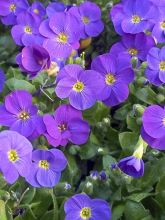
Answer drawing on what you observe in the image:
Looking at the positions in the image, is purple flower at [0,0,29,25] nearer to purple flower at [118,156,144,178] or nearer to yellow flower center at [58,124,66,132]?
yellow flower center at [58,124,66,132]

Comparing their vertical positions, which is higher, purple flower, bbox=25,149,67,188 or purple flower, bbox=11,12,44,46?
purple flower, bbox=11,12,44,46

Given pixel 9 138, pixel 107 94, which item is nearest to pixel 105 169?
pixel 107 94

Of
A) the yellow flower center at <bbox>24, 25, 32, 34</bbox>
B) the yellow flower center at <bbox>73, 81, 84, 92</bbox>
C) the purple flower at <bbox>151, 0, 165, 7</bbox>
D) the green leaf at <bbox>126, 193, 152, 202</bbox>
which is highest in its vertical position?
the purple flower at <bbox>151, 0, 165, 7</bbox>

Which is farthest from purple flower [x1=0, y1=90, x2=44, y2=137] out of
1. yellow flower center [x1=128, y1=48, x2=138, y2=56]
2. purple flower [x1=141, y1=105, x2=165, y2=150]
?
yellow flower center [x1=128, y1=48, x2=138, y2=56]

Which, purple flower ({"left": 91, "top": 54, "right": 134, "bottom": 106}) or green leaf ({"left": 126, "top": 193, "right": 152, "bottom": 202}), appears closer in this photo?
green leaf ({"left": 126, "top": 193, "right": 152, "bottom": 202})

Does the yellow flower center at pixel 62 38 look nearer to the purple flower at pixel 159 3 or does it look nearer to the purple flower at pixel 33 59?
the purple flower at pixel 33 59

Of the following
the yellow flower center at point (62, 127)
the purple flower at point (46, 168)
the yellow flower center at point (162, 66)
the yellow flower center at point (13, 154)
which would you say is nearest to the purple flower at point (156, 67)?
the yellow flower center at point (162, 66)

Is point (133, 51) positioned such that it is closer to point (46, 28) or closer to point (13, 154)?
point (46, 28)

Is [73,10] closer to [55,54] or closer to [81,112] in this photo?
[55,54]
